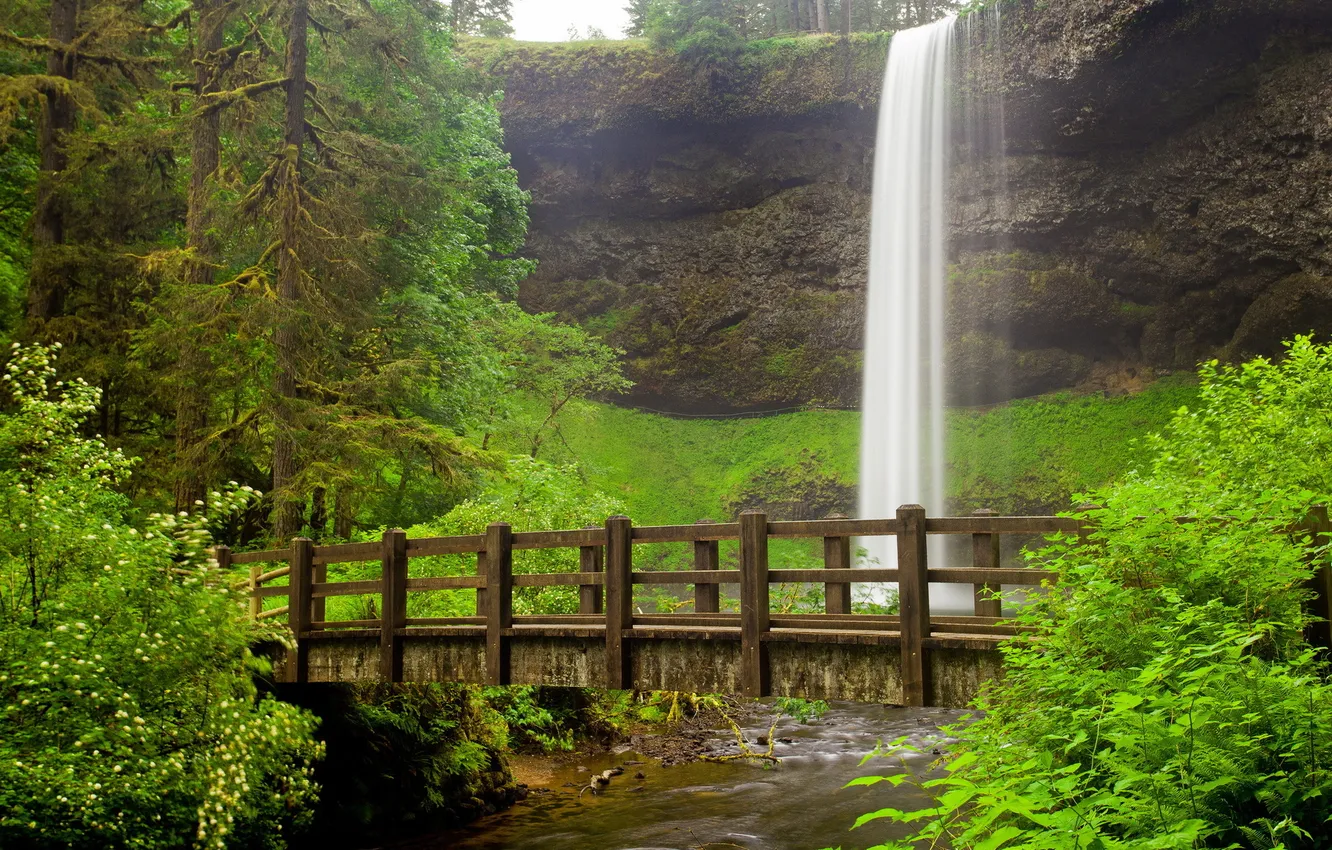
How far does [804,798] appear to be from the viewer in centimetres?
1304

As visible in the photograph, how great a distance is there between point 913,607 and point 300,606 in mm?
7183

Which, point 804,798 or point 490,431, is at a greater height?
point 490,431

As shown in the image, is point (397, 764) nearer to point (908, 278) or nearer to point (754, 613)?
point (754, 613)

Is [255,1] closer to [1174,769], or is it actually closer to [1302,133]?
[1174,769]

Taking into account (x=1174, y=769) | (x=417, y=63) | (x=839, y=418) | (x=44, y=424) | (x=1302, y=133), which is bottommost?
(x=1174, y=769)

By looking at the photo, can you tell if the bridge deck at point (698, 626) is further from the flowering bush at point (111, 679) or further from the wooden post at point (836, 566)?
the flowering bush at point (111, 679)

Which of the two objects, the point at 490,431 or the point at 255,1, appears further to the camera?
the point at 490,431

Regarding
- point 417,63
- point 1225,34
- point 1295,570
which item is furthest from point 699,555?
point 1225,34

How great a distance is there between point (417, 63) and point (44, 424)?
12.0 metres

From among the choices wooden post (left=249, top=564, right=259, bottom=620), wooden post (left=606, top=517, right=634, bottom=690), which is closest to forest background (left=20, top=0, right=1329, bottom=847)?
wooden post (left=249, top=564, right=259, bottom=620)

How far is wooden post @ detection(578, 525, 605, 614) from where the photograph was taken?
9.89 meters

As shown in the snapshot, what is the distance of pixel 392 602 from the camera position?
34.9 ft

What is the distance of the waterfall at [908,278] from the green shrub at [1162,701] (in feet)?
101

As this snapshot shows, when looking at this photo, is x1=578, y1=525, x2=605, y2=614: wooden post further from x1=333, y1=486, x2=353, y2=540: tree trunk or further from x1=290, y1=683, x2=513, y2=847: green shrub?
x1=333, y1=486, x2=353, y2=540: tree trunk
